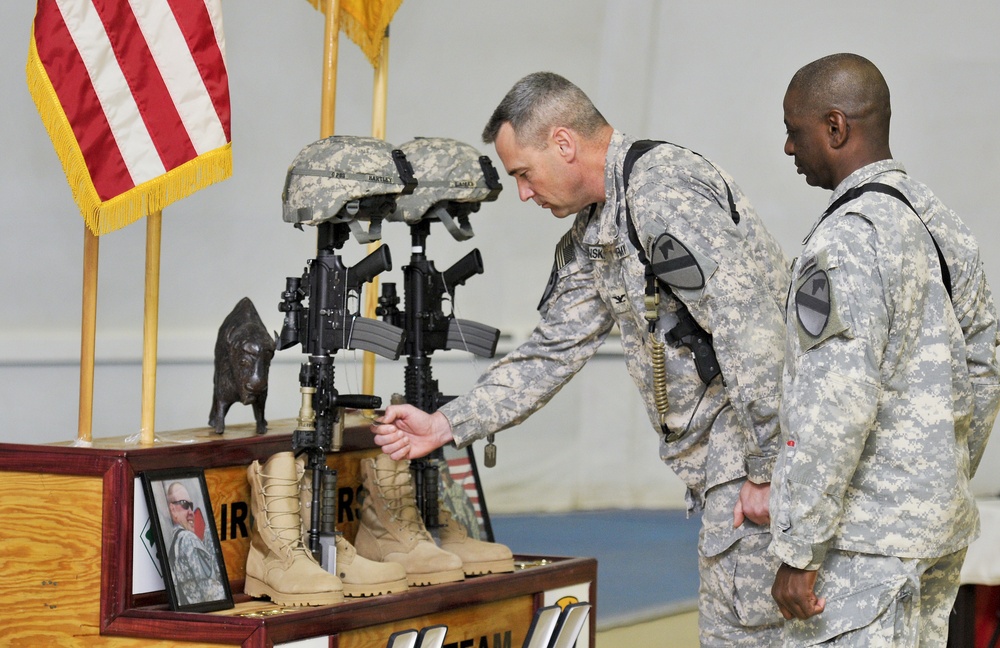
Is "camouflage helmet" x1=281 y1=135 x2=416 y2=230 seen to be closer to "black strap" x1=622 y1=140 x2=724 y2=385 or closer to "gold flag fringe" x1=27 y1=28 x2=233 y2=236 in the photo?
"gold flag fringe" x1=27 y1=28 x2=233 y2=236

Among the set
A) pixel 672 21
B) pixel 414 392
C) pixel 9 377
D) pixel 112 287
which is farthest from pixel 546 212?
pixel 414 392

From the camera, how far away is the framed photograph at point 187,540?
8.75ft

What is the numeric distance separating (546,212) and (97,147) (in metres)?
4.18

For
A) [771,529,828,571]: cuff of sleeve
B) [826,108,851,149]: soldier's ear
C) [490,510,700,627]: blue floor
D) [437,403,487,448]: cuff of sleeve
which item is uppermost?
[826,108,851,149]: soldier's ear

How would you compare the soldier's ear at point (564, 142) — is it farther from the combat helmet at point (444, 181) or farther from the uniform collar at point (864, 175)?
the uniform collar at point (864, 175)

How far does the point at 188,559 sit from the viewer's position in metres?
2.72

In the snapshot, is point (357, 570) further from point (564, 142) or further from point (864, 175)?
point (864, 175)

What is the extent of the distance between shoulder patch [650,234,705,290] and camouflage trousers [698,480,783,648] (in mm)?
441

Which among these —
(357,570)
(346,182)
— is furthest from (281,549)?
(346,182)

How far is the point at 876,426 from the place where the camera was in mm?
2000

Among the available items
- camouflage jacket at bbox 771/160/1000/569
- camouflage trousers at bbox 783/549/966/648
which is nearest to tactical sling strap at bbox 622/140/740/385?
camouflage jacket at bbox 771/160/1000/569

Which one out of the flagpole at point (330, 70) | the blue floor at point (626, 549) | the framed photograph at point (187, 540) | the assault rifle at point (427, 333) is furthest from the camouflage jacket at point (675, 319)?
the blue floor at point (626, 549)

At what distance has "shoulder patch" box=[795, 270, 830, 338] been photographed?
1.94m

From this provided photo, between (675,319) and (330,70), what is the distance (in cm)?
155
